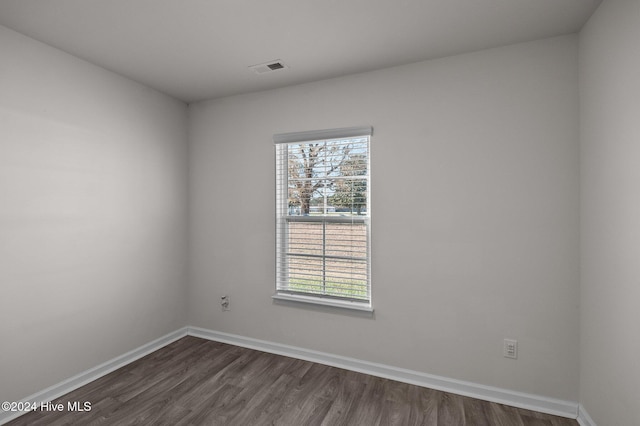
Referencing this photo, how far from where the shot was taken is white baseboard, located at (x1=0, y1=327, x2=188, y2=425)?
2191mm

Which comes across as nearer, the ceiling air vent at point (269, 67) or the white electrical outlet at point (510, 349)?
the white electrical outlet at point (510, 349)

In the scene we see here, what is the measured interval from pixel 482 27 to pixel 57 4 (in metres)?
2.51

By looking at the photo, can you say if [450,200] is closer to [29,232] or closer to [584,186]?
[584,186]

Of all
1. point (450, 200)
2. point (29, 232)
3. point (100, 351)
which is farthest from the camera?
point (100, 351)

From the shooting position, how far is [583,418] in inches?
80.6

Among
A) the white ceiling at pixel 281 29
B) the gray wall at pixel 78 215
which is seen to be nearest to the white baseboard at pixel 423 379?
the gray wall at pixel 78 215

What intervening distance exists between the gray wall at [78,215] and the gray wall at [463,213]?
105cm

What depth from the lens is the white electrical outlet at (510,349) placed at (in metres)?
2.27

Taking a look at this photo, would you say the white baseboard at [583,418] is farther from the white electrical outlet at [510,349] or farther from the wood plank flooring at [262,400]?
the white electrical outlet at [510,349]

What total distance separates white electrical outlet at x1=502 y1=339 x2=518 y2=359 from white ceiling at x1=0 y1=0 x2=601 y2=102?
2080 mm

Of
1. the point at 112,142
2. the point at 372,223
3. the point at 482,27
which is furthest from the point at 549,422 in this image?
the point at 112,142

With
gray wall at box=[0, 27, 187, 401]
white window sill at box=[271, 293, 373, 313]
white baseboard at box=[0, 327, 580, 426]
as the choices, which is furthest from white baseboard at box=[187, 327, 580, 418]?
gray wall at box=[0, 27, 187, 401]

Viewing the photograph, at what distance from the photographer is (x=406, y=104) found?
2566mm

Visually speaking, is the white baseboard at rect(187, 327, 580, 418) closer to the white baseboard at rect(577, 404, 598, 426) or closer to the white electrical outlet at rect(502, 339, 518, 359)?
the white baseboard at rect(577, 404, 598, 426)
